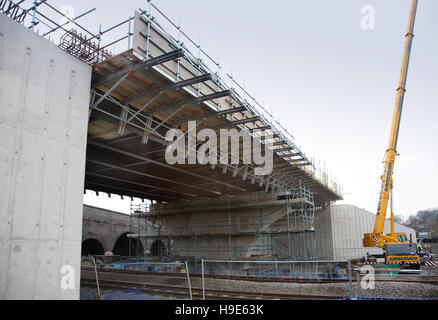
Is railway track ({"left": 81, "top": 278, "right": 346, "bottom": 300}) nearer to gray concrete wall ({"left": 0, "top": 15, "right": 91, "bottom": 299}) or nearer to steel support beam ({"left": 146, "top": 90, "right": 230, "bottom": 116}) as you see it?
gray concrete wall ({"left": 0, "top": 15, "right": 91, "bottom": 299})

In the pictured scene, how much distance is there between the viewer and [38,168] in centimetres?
807

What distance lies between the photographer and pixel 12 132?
24.8 ft

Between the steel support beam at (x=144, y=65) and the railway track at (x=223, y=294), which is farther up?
the steel support beam at (x=144, y=65)

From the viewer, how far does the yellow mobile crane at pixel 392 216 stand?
20.4m

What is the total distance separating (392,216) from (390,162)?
147 inches

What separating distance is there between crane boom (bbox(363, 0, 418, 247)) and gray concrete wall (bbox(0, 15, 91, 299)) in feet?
65.4

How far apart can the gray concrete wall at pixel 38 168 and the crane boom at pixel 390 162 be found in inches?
785

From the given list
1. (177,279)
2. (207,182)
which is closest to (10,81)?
(177,279)

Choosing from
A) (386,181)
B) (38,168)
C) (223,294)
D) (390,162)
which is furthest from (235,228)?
(38,168)

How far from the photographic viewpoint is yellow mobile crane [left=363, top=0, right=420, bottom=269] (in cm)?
2041

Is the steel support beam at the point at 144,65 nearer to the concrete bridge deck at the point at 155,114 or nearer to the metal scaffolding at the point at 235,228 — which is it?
the concrete bridge deck at the point at 155,114

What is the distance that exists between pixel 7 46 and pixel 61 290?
19.6ft

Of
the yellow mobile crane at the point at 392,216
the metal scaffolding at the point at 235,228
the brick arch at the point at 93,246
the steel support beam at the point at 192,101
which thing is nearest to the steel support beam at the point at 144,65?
the steel support beam at the point at 192,101

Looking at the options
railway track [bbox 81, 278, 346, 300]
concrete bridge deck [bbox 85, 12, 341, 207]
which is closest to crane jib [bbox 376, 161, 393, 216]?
concrete bridge deck [bbox 85, 12, 341, 207]
